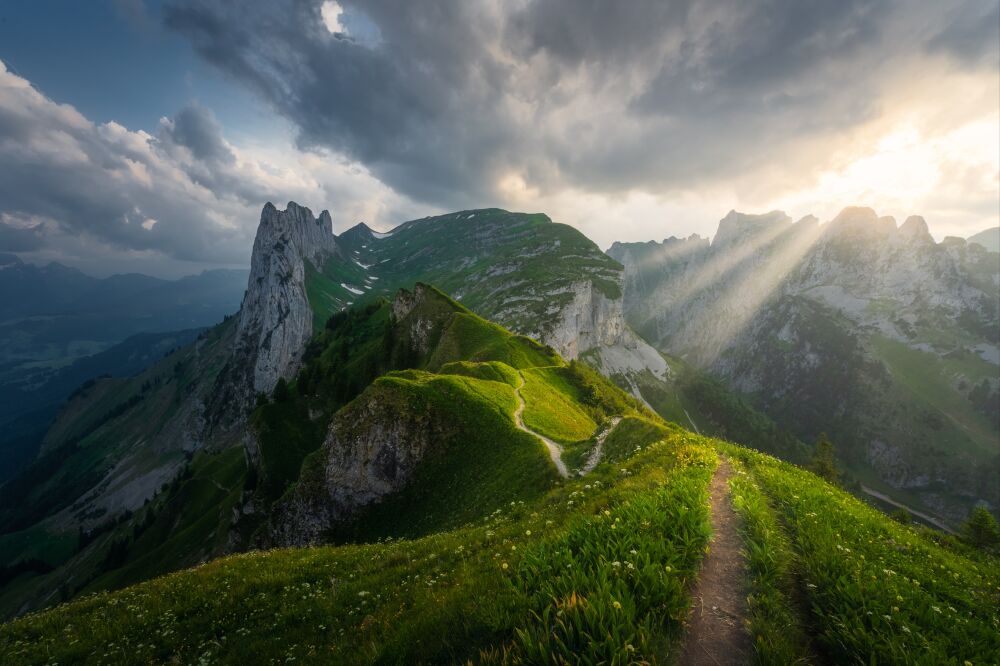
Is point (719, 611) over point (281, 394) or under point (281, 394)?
over

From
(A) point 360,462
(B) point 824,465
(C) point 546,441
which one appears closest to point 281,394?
(A) point 360,462

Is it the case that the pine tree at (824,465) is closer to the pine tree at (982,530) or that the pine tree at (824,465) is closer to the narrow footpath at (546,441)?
the pine tree at (982,530)

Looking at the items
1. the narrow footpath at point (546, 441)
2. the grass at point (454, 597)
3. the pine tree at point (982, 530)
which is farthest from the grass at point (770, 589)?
the pine tree at point (982, 530)

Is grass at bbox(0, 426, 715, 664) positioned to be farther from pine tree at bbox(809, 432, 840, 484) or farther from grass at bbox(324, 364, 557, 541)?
pine tree at bbox(809, 432, 840, 484)

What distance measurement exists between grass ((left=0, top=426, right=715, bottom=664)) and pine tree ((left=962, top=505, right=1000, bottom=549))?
46.4 meters

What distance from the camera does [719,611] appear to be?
6234mm

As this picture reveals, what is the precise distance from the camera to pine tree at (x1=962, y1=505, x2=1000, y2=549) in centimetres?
3838

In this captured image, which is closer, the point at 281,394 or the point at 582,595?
the point at 582,595

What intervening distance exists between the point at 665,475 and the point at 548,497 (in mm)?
4592

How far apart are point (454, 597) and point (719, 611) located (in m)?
4.51

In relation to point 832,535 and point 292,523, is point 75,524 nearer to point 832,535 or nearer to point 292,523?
point 292,523

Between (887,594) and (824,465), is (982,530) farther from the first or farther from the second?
(887,594)

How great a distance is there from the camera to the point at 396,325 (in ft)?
337

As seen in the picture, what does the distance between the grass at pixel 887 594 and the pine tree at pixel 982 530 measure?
4528 cm
